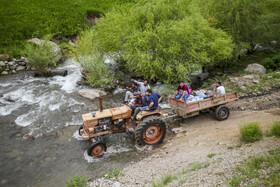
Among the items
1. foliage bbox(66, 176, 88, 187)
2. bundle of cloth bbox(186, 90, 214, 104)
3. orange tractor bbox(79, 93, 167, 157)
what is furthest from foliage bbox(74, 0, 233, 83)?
foliage bbox(66, 176, 88, 187)

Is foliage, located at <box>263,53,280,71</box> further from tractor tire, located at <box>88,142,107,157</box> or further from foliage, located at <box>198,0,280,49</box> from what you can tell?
tractor tire, located at <box>88,142,107,157</box>

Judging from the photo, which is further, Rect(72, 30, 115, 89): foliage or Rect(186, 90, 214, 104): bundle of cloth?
Rect(72, 30, 115, 89): foliage

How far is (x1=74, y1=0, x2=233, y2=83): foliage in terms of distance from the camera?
12.1 meters

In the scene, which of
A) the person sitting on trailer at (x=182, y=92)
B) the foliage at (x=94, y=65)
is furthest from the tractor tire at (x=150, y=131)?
the foliage at (x=94, y=65)

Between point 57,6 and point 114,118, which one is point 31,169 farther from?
point 57,6

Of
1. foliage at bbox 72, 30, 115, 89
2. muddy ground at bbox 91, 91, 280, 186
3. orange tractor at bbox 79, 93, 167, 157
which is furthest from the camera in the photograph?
foliage at bbox 72, 30, 115, 89

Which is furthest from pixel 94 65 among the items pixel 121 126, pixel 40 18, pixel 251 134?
pixel 40 18

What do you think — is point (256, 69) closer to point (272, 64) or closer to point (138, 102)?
point (272, 64)

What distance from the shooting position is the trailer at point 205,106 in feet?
29.5

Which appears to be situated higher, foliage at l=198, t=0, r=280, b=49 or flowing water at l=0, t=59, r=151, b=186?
foliage at l=198, t=0, r=280, b=49

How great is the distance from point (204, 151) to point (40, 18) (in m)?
24.7

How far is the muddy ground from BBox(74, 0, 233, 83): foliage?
377 centimetres

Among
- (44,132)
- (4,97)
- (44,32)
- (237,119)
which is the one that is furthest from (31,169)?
(44,32)

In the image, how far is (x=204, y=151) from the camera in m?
7.22
